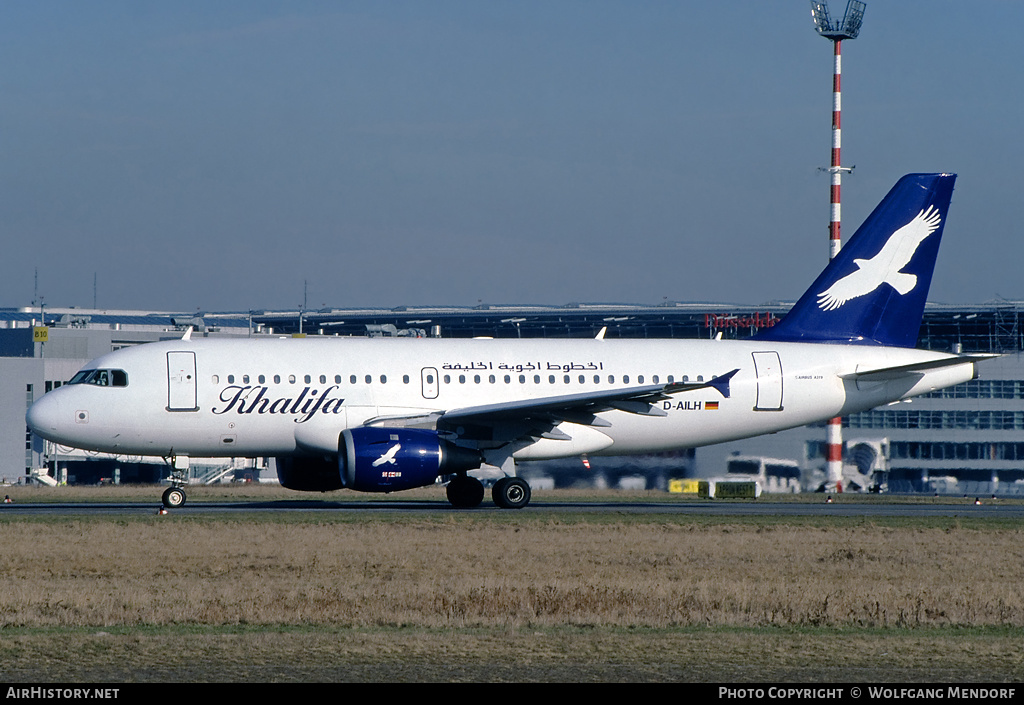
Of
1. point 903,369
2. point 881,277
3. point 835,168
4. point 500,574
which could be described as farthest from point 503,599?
point 835,168

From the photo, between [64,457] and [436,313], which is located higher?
[436,313]

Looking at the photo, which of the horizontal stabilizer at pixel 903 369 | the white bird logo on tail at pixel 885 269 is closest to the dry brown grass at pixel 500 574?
the horizontal stabilizer at pixel 903 369

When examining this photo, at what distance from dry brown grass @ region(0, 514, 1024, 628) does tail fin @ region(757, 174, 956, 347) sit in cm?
939

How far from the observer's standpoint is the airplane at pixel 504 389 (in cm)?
3162

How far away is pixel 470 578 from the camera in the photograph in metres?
18.8

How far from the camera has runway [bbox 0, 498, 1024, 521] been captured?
31625mm

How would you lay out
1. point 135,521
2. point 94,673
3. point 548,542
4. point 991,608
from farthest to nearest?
point 135,521 → point 548,542 → point 991,608 → point 94,673

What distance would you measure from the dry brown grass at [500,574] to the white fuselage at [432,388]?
4.49 m

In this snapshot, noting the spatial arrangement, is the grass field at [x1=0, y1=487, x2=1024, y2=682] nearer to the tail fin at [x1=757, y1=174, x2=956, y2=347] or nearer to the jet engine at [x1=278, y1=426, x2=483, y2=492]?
the jet engine at [x1=278, y1=426, x2=483, y2=492]

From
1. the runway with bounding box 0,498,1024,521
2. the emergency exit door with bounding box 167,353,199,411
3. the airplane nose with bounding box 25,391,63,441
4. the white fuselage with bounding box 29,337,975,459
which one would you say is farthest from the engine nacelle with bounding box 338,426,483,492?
the airplane nose with bounding box 25,391,63,441

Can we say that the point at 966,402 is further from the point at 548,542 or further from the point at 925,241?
the point at 548,542

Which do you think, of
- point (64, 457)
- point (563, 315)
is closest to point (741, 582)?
point (64, 457)

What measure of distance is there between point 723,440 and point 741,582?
17.3 m

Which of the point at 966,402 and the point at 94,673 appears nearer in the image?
the point at 94,673
